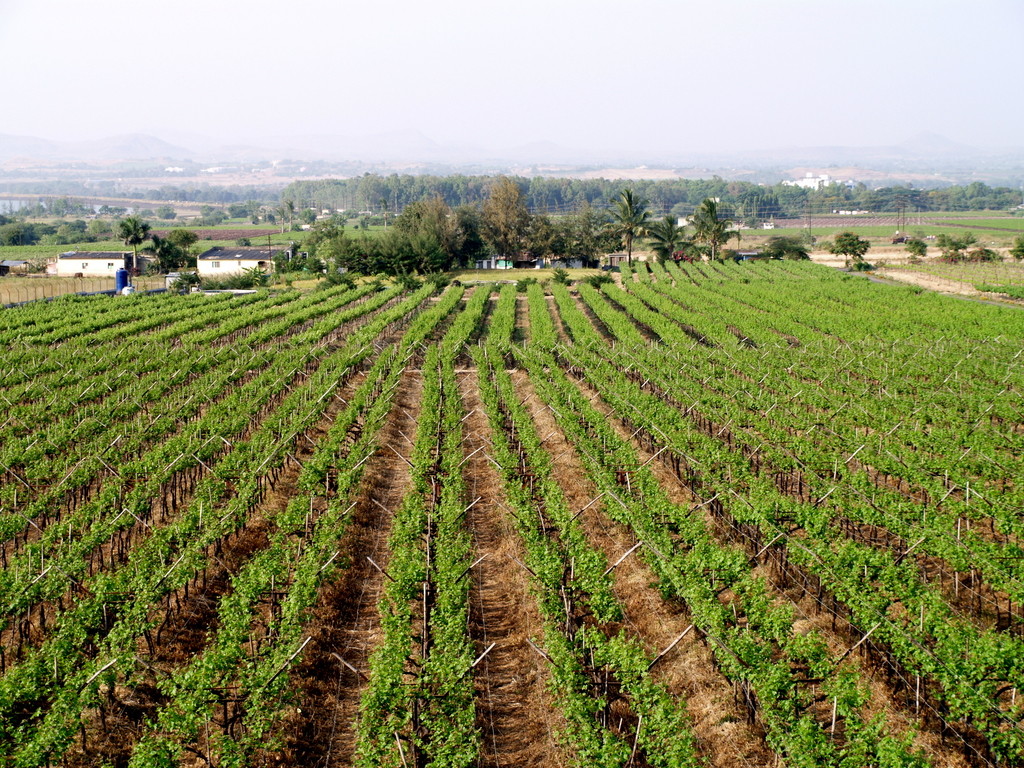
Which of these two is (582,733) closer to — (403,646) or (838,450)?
(403,646)

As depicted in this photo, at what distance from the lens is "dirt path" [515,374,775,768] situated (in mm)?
8812

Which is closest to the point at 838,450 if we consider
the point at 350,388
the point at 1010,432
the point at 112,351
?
the point at 1010,432

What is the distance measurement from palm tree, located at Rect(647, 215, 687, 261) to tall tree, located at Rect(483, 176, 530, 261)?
12.7 m

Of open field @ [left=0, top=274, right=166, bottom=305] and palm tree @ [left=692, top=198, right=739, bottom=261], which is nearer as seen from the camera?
open field @ [left=0, top=274, right=166, bottom=305]

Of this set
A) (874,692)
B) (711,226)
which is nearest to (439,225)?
(711,226)

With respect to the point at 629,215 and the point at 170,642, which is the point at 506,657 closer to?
the point at 170,642

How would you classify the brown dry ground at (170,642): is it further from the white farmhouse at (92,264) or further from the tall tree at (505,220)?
the tall tree at (505,220)

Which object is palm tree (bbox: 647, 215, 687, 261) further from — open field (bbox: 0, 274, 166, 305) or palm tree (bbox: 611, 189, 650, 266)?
open field (bbox: 0, 274, 166, 305)

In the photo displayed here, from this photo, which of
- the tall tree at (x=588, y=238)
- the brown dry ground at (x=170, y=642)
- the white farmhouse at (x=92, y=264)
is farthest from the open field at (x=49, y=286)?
the brown dry ground at (x=170, y=642)

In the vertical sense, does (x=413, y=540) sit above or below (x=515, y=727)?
above

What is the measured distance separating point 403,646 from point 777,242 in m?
74.0

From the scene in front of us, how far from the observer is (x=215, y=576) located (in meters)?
12.5

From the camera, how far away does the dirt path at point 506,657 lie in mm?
8938

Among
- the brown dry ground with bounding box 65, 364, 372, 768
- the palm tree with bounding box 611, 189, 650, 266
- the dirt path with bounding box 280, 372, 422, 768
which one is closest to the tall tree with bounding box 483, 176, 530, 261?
the palm tree with bounding box 611, 189, 650, 266
